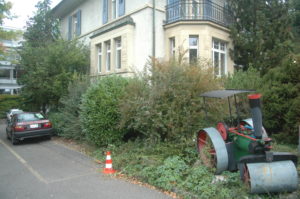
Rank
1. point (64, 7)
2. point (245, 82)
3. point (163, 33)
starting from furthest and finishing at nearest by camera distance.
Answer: point (64, 7) → point (163, 33) → point (245, 82)

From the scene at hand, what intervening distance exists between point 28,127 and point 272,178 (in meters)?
10.3

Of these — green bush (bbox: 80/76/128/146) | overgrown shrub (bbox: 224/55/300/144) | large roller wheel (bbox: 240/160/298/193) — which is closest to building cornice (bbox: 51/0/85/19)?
green bush (bbox: 80/76/128/146)

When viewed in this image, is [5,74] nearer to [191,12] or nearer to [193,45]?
[191,12]

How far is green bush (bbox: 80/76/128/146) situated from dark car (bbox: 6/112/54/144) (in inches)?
149

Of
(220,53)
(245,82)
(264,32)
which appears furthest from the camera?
(220,53)

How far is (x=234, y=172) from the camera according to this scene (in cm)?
543

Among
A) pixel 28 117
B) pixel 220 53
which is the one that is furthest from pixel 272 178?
pixel 28 117

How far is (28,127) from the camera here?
1113 cm

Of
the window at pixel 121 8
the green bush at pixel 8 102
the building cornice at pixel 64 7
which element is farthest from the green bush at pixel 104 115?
the green bush at pixel 8 102

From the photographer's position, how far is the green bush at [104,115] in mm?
8383

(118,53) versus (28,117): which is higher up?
(118,53)

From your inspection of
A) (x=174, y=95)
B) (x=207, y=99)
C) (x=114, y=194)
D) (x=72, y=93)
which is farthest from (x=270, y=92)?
(x=72, y=93)

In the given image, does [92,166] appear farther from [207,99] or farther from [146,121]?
[207,99]

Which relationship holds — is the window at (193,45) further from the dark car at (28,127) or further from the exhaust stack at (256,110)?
the exhaust stack at (256,110)
